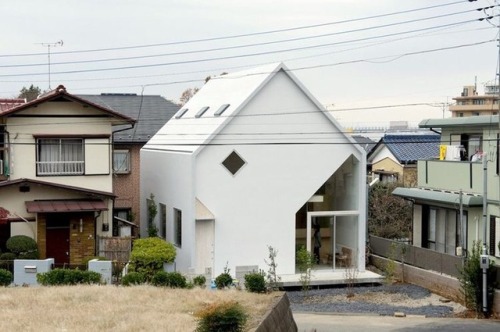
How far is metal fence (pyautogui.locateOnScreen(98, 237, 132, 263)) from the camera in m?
26.9

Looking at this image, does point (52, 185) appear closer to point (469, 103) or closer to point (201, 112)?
point (201, 112)

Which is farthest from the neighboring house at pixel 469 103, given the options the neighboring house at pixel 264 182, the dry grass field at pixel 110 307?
the dry grass field at pixel 110 307

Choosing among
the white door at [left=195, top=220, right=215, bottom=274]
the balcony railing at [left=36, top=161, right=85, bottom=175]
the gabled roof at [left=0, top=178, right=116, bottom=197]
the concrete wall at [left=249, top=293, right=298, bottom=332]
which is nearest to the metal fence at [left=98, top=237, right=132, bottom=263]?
the gabled roof at [left=0, top=178, right=116, bottom=197]

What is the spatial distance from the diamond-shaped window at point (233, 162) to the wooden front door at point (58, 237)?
19.6 feet

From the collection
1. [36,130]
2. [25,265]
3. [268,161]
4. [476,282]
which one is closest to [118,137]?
[36,130]

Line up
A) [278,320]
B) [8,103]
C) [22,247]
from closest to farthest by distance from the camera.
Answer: [278,320] → [22,247] → [8,103]

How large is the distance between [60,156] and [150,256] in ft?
19.6

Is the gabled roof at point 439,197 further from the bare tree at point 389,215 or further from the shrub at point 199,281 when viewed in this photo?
the shrub at point 199,281

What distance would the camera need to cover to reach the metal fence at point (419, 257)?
24211 mm

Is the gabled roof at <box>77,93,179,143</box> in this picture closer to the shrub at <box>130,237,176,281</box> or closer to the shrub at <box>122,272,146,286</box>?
the shrub at <box>130,237,176,281</box>

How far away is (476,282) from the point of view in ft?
68.8

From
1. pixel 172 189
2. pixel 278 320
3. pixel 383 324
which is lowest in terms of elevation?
pixel 383 324

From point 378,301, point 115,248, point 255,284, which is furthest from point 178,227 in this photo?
point 378,301

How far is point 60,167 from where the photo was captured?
28.0m
